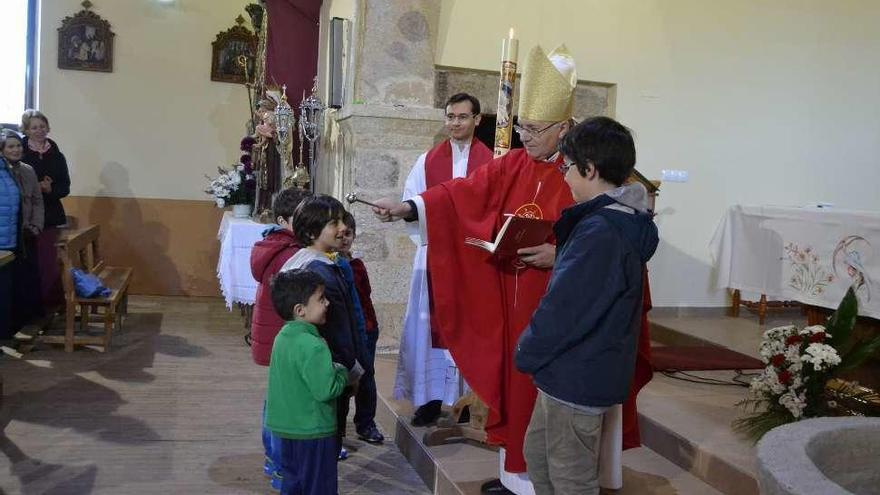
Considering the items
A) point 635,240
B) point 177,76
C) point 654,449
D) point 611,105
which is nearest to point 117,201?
point 177,76

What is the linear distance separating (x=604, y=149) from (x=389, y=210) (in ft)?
3.00

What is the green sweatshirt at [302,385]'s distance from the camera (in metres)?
2.41

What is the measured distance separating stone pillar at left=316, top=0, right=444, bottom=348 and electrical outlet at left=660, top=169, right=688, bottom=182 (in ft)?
6.10

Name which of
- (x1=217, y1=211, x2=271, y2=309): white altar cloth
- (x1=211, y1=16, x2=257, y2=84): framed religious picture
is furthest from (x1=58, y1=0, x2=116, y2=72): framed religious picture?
(x1=217, y1=211, x2=271, y2=309): white altar cloth

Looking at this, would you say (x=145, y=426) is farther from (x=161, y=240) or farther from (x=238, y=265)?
(x=161, y=240)

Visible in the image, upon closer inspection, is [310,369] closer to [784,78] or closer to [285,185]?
[285,185]

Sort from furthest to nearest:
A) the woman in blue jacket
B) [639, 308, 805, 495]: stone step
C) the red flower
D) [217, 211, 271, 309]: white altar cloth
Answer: [217, 211, 271, 309]: white altar cloth
the woman in blue jacket
the red flower
[639, 308, 805, 495]: stone step

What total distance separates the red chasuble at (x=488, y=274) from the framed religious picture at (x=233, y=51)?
5.41m

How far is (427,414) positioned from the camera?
11.6ft

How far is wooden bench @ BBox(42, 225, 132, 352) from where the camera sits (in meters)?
5.25

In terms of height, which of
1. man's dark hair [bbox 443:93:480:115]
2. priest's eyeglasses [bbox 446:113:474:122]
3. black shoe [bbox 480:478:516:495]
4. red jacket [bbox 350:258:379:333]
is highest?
man's dark hair [bbox 443:93:480:115]

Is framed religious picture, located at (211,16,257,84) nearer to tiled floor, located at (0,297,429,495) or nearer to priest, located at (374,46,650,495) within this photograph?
tiled floor, located at (0,297,429,495)

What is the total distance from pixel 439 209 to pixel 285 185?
2.96 metres

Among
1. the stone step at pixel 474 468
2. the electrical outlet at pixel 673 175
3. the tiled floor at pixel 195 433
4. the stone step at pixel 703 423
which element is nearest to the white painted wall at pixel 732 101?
the electrical outlet at pixel 673 175
